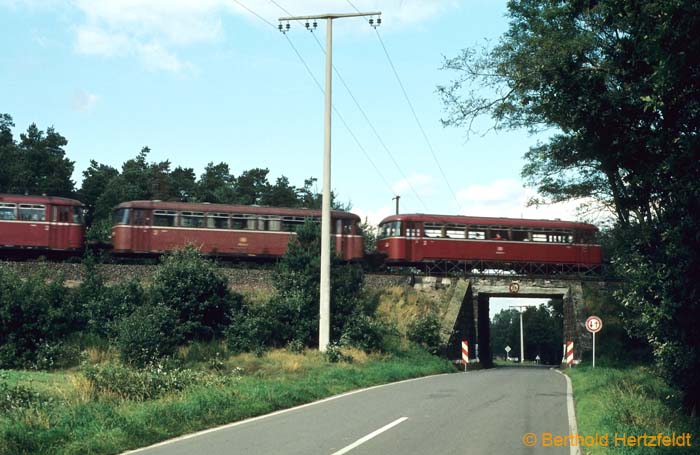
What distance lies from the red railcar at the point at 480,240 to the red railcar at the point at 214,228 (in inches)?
111

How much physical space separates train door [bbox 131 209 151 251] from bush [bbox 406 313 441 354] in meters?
15.2

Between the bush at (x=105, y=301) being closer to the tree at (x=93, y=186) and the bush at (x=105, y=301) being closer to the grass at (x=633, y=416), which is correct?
the grass at (x=633, y=416)

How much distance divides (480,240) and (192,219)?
55.0 ft

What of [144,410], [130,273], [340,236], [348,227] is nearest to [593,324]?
[340,236]

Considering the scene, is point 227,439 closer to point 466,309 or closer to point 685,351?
point 685,351

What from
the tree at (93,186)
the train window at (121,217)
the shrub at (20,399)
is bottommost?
the shrub at (20,399)

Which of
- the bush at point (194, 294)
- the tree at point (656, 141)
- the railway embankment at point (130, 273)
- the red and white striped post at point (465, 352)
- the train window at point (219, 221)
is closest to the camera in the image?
the tree at point (656, 141)

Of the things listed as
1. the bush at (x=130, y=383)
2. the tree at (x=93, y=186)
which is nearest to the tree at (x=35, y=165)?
the tree at (x=93, y=186)

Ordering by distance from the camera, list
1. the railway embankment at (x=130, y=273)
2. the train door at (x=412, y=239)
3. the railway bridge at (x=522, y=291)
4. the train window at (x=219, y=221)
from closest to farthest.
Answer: the railway embankment at (x=130, y=273), the train window at (x=219, y=221), the railway bridge at (x=522, y=291), the train door at (x=412, y=239)

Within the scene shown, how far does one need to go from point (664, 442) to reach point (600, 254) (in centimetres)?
3614

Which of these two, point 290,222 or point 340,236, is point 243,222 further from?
point 340,236

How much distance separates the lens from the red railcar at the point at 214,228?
130 feet

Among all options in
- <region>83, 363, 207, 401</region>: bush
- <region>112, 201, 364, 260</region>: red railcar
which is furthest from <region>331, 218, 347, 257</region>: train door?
<region>83, 363, 207, 401</region>: bush

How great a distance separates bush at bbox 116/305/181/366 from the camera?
27.6 meters
